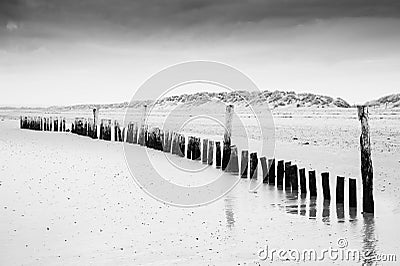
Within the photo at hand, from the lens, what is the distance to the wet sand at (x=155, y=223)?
308 inches

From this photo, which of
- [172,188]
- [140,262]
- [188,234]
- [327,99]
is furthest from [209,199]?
[327,99]

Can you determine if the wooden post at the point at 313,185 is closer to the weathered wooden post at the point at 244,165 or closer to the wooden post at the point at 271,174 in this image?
the wooden post at the point at 271,174

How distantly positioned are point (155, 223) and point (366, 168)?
508 centimetres

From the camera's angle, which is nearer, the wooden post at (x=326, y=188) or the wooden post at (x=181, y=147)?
the wooden post at (x=326, y=188)

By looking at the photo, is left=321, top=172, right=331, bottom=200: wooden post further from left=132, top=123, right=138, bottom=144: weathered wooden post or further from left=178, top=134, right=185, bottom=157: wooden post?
left=132, top=123, right=138, bottom=144: weathered wooden post

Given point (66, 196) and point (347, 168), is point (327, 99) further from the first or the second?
point (66, 196)

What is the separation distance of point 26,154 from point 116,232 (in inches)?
524

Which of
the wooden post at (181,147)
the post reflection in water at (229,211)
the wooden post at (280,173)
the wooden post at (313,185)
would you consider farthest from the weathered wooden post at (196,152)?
the wooden post at (313,185)

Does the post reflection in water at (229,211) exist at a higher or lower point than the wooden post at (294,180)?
lower

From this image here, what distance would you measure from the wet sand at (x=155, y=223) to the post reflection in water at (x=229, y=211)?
0.07 ft

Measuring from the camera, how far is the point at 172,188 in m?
13.9

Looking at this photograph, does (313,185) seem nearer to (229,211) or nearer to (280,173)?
(280,173)

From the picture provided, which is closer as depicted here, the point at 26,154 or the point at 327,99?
the point at 26,154

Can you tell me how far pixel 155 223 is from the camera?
9906 mm
